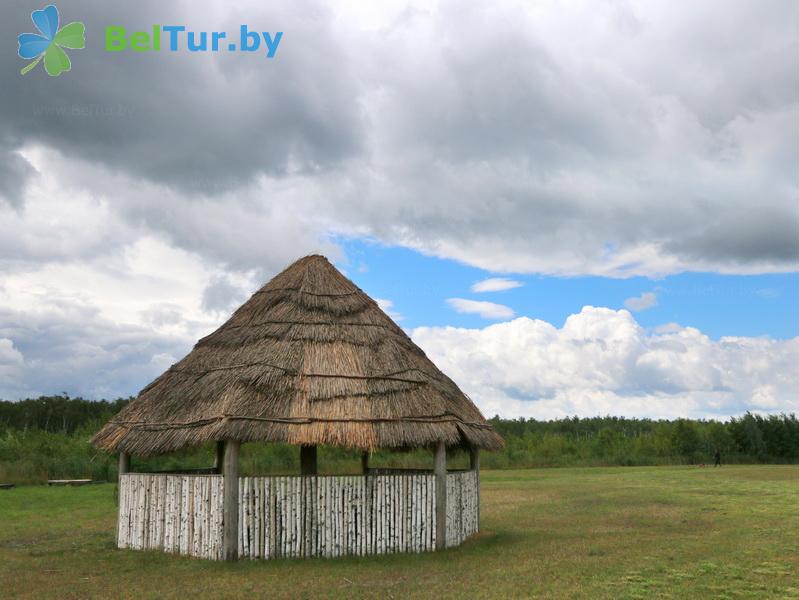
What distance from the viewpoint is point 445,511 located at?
563 inches

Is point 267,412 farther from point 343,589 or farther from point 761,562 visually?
point 761,562

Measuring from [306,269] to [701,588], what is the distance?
30.7 ft

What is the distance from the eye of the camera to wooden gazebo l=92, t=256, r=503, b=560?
13.1 meters

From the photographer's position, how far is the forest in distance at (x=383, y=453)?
33.2 metres

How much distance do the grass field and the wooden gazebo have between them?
0.47 m

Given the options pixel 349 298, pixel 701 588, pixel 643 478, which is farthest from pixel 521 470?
pixel 701 588

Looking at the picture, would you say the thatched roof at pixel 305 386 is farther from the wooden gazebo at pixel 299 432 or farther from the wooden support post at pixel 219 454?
the wooden support post at pixel 219 454

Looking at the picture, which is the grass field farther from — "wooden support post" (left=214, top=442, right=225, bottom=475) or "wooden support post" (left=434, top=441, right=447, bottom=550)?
"wooden support post" (left=214, top=442, right=225, bottom=475)

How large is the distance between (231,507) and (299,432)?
5.62ft

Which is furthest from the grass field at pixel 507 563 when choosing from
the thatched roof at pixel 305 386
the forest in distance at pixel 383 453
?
the forest in distance at pixel 383 453

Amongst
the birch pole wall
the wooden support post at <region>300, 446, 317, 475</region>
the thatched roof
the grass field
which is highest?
the thatched roof

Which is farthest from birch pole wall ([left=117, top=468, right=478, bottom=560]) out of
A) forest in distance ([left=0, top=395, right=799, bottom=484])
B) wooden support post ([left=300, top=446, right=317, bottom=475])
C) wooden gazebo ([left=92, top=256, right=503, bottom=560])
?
forest in distance ([left=0, top=395, right=799, bottom=484])

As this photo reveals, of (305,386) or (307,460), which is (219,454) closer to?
(307,460)

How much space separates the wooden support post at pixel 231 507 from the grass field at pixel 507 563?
337 millimetres
